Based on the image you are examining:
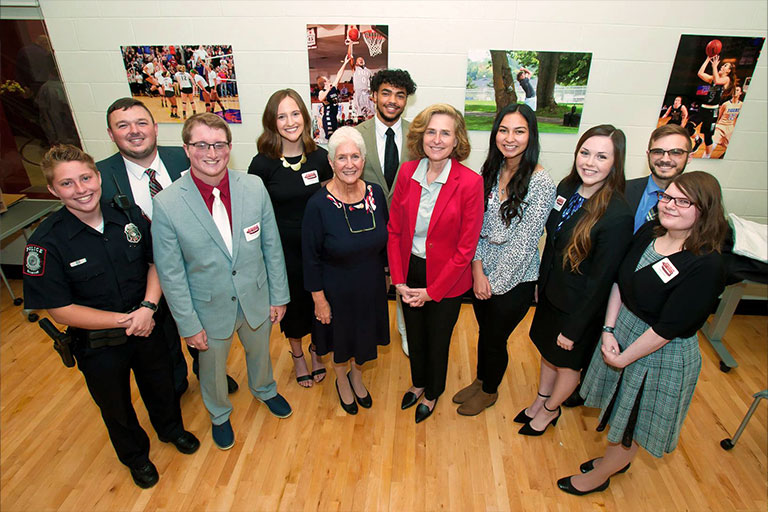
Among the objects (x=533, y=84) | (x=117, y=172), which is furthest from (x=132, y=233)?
(x=533, y=84)

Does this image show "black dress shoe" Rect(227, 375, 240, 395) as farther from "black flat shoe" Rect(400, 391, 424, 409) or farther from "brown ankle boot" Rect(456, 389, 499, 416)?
"brown ankle boot" Rect(456, 389, 499, 416)

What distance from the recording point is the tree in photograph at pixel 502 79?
11.3 feet

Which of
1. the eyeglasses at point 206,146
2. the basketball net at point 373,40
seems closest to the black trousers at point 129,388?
the eyeglasses at point 206,146

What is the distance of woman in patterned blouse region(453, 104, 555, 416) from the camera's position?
2250 millimetres

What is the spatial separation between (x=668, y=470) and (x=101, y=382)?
3300 millimetres

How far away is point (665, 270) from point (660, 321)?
0.23 metres

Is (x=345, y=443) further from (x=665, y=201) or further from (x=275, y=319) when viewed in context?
(x=665, y=201)

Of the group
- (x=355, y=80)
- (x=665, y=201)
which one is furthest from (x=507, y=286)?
(x=355, y=80)

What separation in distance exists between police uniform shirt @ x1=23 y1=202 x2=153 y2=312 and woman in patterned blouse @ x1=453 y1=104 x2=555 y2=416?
1.85m

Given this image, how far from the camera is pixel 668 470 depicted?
2629 millimetres

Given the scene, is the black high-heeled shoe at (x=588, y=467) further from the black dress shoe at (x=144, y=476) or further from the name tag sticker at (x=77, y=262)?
the name tag sticker at (x=77, y=262)

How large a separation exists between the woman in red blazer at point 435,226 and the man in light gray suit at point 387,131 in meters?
0.56

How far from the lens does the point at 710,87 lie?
3.41 meters

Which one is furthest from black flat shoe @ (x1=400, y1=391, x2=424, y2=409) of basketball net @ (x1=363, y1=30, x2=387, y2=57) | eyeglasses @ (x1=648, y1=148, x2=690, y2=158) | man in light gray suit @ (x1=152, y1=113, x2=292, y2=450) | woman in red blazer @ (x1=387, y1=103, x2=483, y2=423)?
basketball net @ (x1=363, y1=30, x2=387, y2=57)
